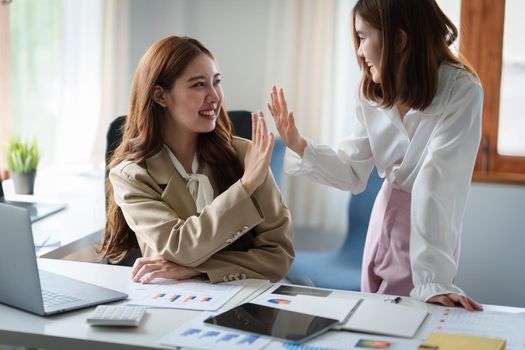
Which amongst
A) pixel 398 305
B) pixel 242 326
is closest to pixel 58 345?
pixel 242 326

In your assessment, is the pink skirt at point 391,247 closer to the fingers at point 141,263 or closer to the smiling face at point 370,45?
the smiling face at point 370,45

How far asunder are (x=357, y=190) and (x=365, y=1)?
545 mm

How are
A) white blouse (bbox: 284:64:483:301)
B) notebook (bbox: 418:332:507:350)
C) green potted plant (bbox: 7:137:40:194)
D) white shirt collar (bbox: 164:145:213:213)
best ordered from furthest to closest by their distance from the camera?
green potted plant (bbox: 7:137:40:194), white shirt collar (bbox: 164:145:213:213), white blouse (bbox: 284:64:483:301), notebook (bbox: 418:332:507:350)

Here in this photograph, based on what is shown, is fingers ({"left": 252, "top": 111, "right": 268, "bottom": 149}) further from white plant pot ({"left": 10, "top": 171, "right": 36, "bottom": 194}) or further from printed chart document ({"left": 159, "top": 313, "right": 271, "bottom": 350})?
white plant pot ({"left": 10, "top": 171, "right": 36, "bottom": 194})

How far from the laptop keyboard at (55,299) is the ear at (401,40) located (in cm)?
97

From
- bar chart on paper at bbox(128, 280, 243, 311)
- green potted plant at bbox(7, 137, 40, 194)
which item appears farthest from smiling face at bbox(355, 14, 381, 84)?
green potted plant at bbox(7, 137, 40, 194)

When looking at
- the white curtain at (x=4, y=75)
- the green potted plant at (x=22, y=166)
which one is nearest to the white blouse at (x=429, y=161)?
the green potted plant at (x=22, y=166)

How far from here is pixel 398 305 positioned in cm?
174

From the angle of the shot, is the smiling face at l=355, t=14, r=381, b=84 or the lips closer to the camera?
the smiling face at l=355, t=14, r=381, b=84

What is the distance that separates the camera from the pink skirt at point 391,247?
6.96ft

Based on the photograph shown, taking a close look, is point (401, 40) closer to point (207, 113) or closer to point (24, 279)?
point (207, 113)

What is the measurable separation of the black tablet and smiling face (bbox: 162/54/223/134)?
2.03ft

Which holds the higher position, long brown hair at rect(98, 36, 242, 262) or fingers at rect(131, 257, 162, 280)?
long brown hair at rect(98, 36, 242, 262)

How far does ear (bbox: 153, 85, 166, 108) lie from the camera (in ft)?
7.14
